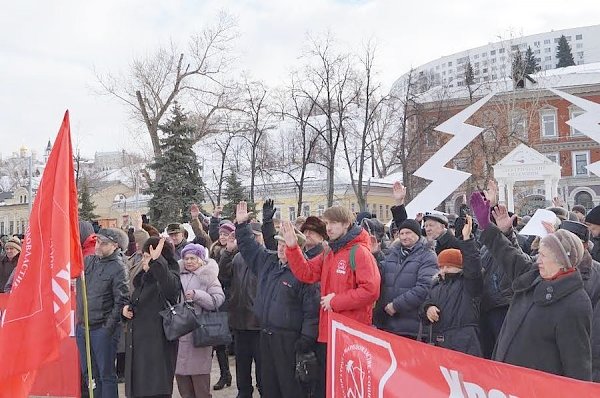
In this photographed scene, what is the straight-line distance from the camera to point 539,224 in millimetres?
6414

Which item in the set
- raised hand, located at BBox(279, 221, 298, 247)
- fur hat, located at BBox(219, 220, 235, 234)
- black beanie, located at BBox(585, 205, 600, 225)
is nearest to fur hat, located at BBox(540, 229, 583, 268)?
black beanie, located at BBox(585, 205, 600, 225)

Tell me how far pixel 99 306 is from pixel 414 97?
32.3m

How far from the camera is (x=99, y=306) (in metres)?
6.38

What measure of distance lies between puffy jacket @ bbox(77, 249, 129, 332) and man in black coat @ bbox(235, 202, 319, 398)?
131cm

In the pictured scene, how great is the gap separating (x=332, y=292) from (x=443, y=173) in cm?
259

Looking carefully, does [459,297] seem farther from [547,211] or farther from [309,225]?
[547,211]

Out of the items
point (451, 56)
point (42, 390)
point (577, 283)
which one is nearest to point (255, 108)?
point (42, 390)

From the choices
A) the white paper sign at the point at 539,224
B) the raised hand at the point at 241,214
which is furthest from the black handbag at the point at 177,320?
the white paper sign at the point at 539,224

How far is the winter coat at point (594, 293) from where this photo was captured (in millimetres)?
4090

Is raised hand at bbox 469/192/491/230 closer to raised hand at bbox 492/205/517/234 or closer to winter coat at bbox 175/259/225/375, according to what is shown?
raised hand at bbox 492/205/517/234

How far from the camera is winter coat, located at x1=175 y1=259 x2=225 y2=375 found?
6440mm

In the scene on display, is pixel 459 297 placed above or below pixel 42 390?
above

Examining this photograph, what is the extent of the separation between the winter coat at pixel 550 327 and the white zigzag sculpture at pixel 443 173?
2970mm

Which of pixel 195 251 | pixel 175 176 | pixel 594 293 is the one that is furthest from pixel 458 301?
pixel 175 176
